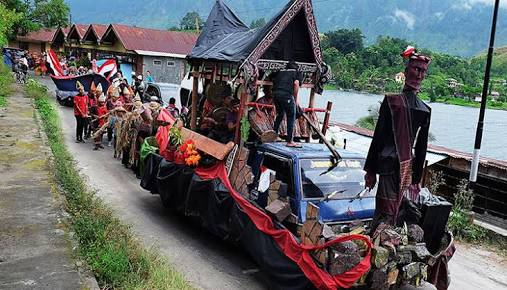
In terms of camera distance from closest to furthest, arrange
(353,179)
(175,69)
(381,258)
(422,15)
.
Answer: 1. (381,258)
2. (353,179)
3. (175,69)
4. (422,15)

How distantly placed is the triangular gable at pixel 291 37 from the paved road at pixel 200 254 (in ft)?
9.41

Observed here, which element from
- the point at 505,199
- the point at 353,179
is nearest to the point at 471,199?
the point at 505,199

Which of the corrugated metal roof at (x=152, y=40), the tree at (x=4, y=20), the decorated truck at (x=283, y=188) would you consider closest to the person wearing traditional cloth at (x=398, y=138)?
the decorated truck at (x=283, y=188)

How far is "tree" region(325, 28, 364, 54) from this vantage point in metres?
34.3

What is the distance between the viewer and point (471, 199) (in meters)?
9.18

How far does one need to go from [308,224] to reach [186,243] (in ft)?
9.14

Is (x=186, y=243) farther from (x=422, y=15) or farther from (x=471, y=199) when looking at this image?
(x=422, y=15)

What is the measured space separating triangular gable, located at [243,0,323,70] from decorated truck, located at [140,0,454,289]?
0.02 metres

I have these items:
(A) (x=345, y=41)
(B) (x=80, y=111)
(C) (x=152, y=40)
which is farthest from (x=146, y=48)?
(B) (x=80, y=111)

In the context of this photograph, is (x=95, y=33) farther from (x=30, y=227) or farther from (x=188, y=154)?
(x=30, y=227)

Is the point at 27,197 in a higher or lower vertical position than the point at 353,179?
lower

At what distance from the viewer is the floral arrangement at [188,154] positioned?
776 cm

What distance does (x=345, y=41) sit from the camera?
35250mm

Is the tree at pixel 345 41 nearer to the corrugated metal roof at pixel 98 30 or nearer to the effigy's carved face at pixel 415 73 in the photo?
the corrugated metal roof at pixel 98 30
